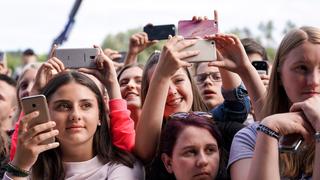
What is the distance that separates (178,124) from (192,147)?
0.57 feet

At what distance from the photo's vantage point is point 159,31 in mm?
3934

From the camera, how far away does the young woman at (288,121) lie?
2.20 m

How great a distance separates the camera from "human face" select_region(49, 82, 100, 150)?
9.73 feet

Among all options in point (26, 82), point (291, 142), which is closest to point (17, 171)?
point (291, 142)

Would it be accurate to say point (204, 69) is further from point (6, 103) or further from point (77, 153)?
point (6, 103)

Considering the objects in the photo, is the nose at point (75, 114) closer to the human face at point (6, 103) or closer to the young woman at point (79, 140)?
the young woman at point (79, 140)

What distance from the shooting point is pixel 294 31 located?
2.57 metres

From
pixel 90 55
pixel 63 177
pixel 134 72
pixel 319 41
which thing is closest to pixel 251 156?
pixel 319 41

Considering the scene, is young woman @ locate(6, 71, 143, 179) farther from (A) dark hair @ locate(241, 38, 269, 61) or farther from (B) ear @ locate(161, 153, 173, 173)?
(A) dark hair @ locate(241, 38, 269, 61)

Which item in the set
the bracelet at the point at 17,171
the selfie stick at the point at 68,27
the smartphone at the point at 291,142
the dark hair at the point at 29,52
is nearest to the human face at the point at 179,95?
the bracelet at the point at 17,171

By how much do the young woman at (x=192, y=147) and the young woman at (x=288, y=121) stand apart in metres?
0.23

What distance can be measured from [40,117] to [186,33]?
2.98 ft

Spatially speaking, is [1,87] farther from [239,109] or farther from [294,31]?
[294,31]

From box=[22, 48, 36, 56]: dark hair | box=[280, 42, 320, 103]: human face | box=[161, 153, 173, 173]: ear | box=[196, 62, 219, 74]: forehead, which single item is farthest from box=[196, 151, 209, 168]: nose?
box=[22, 48, 36, 56]: dark hair
